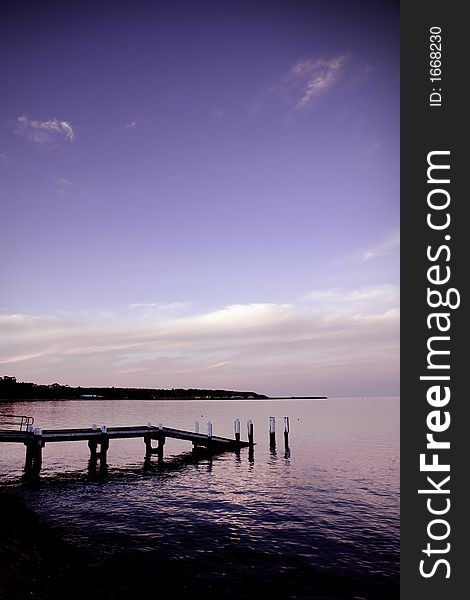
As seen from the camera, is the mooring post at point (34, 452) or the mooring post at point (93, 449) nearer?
the mooring post at point (34, 452)

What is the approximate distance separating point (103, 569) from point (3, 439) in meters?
16.5

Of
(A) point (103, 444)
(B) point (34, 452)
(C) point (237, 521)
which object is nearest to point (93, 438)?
(A) point (103, 444)

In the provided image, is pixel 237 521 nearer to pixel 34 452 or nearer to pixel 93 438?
pixel 34 452

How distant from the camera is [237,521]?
Result: 17.8 metres

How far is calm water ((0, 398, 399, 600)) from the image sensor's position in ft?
40.4

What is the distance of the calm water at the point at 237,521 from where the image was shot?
12.3 meters

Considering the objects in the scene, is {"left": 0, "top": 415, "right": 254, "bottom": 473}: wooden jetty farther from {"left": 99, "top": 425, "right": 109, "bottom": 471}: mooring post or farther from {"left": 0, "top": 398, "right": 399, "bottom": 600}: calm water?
{"left": 0, "top": 398, "right": 399, "bottom": 600}: calm water

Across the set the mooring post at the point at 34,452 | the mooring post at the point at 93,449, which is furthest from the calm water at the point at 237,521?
the mooring post at the point at 93,449

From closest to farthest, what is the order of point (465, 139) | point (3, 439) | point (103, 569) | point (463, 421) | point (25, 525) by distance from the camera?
point (463, 421)
point (465, 139)
point (103, 569)
point (25, 525)
point (3, 439)

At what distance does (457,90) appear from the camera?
10.3 metres

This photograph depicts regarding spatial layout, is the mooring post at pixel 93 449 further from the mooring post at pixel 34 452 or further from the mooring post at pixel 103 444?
the mooring post at pixel 34 452

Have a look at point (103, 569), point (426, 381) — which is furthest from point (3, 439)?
point (426, 381)

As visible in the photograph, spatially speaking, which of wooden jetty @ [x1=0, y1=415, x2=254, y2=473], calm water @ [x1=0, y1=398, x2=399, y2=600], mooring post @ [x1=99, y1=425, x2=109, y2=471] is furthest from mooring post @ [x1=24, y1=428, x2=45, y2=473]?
mooring post @ [x1=99, y1=425, x2=109, y2=471]

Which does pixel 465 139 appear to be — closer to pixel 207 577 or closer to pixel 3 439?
pixel 207 577
